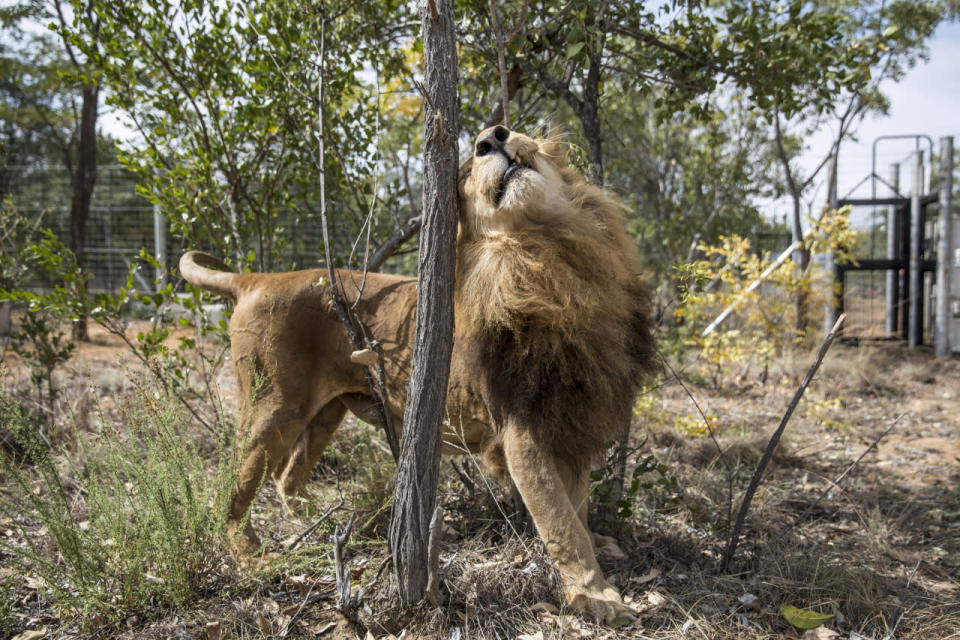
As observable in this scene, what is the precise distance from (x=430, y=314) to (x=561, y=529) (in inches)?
37.2

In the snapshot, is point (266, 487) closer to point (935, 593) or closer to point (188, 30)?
point (188, 30)

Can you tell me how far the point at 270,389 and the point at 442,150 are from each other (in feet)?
4.72

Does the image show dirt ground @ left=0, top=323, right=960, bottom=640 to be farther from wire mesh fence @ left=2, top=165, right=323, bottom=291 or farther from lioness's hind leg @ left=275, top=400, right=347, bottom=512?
wire mesh fence @ left=2, top=165, right=323, bottom=291

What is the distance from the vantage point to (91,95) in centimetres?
937

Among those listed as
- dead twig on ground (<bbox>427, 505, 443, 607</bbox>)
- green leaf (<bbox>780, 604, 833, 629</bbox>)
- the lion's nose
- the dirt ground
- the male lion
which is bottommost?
the dirt ground

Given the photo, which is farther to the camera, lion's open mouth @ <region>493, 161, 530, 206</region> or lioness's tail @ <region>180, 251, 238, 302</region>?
lioness's tail @ <region>180, 251, 238, 302</region>

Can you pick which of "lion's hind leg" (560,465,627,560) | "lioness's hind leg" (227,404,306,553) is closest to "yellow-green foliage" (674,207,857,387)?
"lion's hind leg" (560,465,627,560)

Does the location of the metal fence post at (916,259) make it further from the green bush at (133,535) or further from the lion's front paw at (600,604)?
the green bush at (133,535)

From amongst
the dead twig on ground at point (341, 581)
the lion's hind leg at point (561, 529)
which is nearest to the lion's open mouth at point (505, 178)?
the lion's hind leg at point (561, 529)

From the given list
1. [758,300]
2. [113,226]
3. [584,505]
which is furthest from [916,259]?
[113,226]

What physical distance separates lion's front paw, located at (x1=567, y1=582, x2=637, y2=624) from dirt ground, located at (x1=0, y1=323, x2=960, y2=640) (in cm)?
5

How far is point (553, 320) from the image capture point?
2275 mm

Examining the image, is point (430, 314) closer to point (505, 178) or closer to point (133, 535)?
point (505, 178)

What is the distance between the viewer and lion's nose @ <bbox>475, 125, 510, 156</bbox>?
91.7 inches
